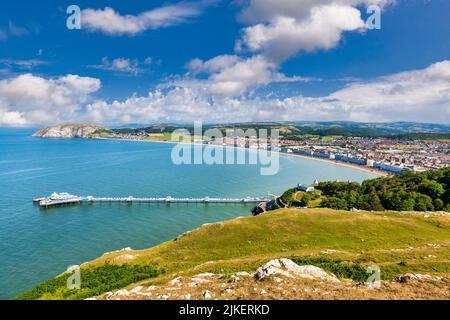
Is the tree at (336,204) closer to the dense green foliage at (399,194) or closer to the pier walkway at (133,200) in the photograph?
the dense green foliage at (399,194)

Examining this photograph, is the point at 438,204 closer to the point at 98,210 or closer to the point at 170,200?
the point at 170,200

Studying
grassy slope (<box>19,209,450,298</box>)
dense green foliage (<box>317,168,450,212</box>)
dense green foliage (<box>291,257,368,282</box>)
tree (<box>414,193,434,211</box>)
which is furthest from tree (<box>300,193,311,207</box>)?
dense green foliage (<box>291,257,368,282</box>)

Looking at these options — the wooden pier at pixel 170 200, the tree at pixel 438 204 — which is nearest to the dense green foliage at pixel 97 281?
the wooden pier at pixel 170 200

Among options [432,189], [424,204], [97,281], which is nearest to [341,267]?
[97,281]

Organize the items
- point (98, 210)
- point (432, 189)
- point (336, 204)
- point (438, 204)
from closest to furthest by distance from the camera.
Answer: point (438, 204), point (432, 189), point (336, 204), point (98, 210)

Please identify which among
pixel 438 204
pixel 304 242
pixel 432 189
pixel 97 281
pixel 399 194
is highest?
pixel 432 189
